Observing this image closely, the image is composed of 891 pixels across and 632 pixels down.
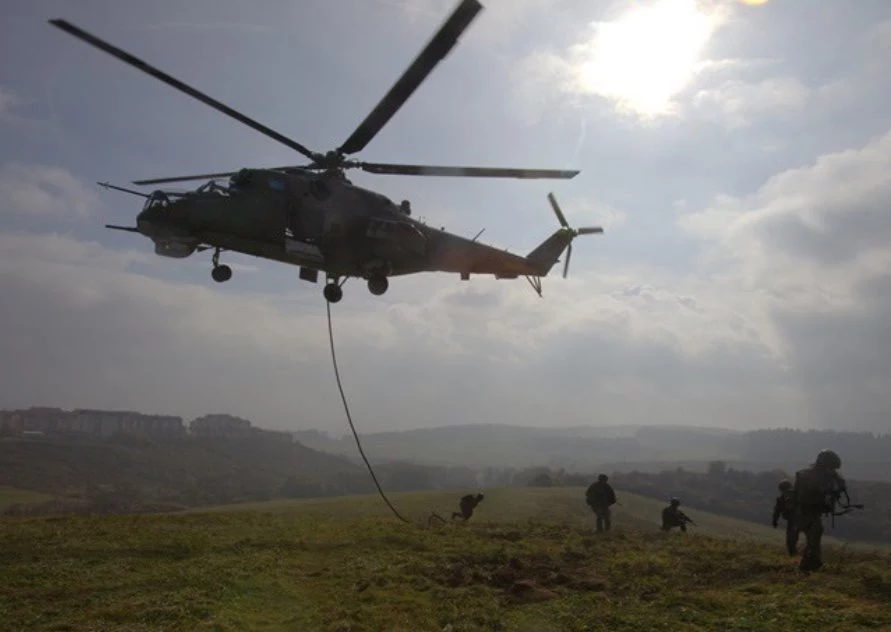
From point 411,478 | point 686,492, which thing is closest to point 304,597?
point 686,492

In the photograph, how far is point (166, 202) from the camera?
14.3m

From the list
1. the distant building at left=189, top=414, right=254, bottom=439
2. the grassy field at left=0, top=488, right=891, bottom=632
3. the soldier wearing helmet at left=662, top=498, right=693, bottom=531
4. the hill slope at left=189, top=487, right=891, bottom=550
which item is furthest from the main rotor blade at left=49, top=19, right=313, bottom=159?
the distant building at left=189, top=414, right=254, bottom=439

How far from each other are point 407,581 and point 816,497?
7949mm

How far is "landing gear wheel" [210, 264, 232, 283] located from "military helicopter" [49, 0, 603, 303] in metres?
0.03

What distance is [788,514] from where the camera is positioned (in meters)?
13.5

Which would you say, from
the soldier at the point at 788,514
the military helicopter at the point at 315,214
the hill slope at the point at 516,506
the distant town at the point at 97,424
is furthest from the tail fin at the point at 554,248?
the distant town at the point at 97,424

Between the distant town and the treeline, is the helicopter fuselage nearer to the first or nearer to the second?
the treeline

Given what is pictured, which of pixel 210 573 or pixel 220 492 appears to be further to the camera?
pixel 220 492

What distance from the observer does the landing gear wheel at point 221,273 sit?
1535 cm

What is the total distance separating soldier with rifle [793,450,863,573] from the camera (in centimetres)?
1112

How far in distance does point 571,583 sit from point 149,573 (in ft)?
23.7

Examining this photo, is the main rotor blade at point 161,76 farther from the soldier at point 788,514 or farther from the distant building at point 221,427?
the distant building at point 221,427

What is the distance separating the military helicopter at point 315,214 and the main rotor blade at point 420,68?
2 cm

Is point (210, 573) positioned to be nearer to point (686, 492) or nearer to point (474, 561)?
point (474, 561)
